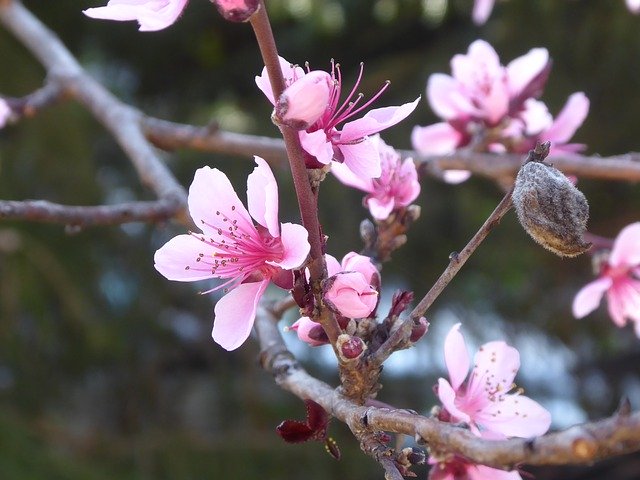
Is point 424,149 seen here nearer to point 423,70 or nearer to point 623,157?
point 623,157

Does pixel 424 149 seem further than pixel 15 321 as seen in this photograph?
No

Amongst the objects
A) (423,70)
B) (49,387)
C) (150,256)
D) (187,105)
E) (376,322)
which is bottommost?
(49,387)

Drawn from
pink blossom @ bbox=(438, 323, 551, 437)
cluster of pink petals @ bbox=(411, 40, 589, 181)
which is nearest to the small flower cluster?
pink blossom @ bbox=(438, 323, 551, 437)

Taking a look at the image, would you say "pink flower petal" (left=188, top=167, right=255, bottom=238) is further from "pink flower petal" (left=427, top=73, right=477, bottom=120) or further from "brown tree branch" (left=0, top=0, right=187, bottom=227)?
"pink flower petal" (left=427, top=73, right=477, bottom=120)

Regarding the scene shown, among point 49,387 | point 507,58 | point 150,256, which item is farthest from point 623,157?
point 49,387

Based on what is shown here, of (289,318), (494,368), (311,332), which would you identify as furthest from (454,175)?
(289,318)

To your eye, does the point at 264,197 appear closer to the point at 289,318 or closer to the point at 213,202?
the point at 213,202
